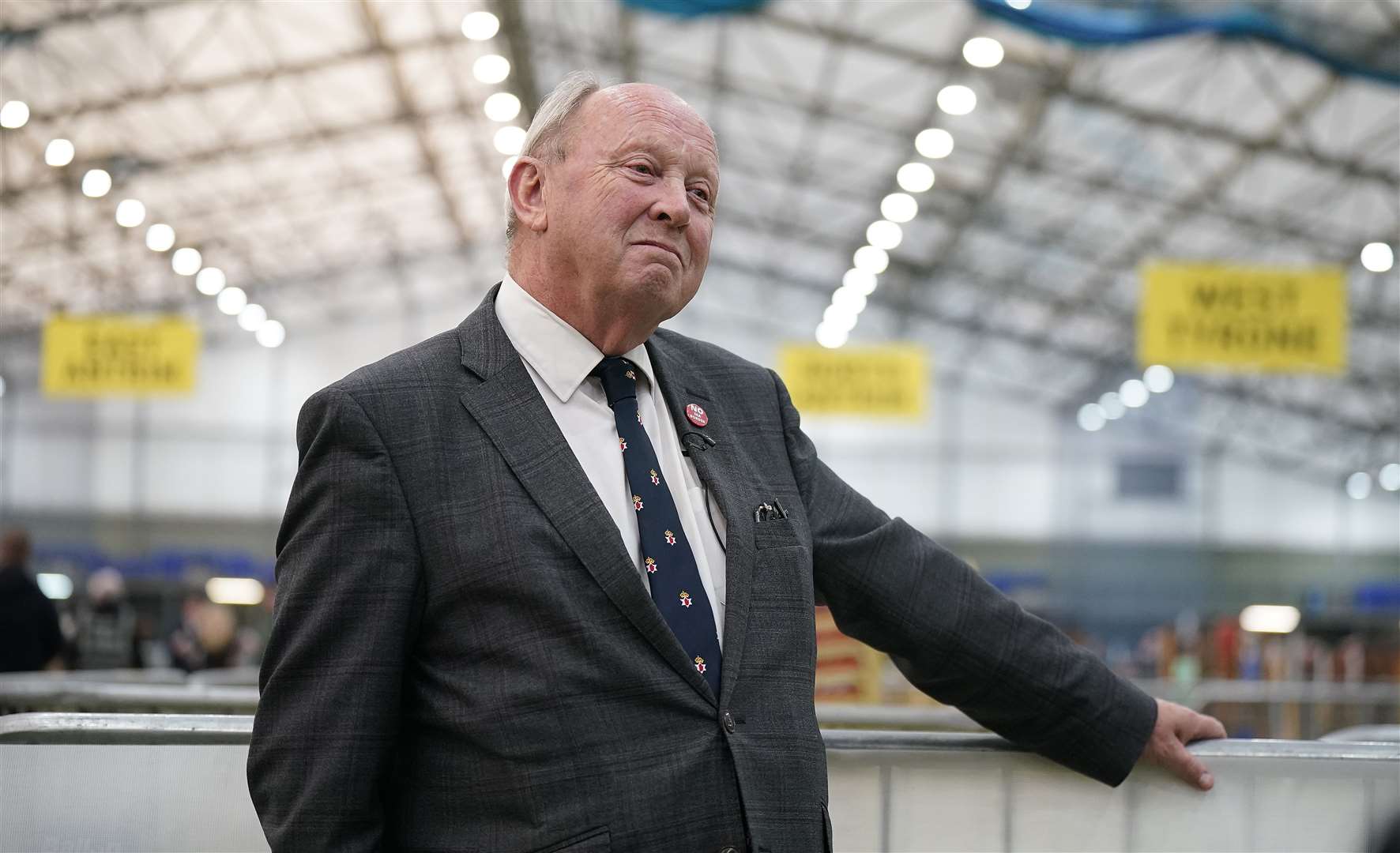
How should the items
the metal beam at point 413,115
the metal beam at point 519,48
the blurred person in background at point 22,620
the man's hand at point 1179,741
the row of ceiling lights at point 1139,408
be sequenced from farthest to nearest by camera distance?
the row of ceiling lights at point 1139,408 → the metal beam at point 413,115 → the metal beam at point 519,48 → the blurred person in background at point 22,620 → the man's hand at point 1179,741

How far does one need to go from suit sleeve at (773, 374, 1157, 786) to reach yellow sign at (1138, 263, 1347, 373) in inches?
370

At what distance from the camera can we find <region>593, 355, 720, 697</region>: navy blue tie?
1.79 meters

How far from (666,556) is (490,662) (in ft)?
0.83

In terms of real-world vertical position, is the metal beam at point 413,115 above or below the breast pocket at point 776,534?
above

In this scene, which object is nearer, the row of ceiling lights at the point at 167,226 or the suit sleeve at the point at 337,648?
the suit sleeve at the point at 337,648

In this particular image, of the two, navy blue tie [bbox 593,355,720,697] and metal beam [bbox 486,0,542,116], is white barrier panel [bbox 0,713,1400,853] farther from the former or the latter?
metal beam [bbox 486,0,542,116]

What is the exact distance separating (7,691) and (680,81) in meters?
14.9

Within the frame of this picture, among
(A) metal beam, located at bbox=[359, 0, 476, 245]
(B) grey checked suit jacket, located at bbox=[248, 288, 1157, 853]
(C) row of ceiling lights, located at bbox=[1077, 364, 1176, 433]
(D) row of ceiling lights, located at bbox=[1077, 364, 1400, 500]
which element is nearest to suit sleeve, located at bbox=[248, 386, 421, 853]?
(B) grey checked suit jacket, located at bbox=[248, 288, 1157, 853]

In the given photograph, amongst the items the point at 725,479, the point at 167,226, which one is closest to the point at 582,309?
the point at 725,479

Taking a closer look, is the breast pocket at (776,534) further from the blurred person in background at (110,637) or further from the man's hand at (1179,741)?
the blurred person in background at (110,637)

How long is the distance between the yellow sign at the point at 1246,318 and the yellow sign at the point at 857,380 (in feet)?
14.6

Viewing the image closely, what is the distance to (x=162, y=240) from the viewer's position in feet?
64.2

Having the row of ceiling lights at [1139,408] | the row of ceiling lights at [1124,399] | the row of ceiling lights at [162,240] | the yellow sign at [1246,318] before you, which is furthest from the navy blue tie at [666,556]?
the row of ceiling lights at [1139,408]

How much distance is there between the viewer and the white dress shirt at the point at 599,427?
6.05 ft
